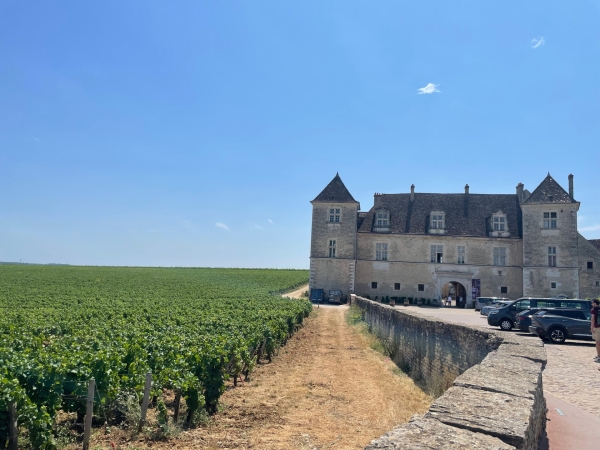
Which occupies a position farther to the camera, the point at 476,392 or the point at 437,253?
the point at 437,253

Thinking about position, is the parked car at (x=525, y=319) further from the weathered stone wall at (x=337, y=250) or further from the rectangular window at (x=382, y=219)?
the rectangular window at (x=382, y=219)

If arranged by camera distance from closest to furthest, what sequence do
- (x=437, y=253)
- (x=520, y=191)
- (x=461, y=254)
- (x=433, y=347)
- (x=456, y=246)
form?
(x=433, y=347) → (x=461, y=254) → (x=456, y=246) → (x=437, y=253) → (x=520, y=191)

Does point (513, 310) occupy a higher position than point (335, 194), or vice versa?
point (335, 194)

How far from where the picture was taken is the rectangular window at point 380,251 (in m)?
39.1

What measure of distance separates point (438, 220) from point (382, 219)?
5067mm

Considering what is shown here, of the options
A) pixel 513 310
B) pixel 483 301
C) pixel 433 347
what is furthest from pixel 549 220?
pixel 433 347

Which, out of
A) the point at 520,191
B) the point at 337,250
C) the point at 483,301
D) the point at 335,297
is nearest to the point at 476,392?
the point at 483,301

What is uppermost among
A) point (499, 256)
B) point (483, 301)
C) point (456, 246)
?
point (456, 246)

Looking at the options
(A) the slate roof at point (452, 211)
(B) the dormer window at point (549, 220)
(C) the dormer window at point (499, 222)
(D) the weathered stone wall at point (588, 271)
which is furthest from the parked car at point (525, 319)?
(D) the weathered stone wall at point (588, 271)

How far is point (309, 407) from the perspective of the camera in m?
8.18

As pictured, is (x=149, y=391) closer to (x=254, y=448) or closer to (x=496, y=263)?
(x=254, y=448)

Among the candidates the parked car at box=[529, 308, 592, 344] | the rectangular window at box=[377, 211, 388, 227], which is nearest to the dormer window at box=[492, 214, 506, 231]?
the rectangular window at box=[377, 211, 388, 227]

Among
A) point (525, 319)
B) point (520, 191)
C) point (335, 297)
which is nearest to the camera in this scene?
point (525, 319)

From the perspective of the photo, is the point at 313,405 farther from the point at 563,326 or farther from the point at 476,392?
the point at 563,326
